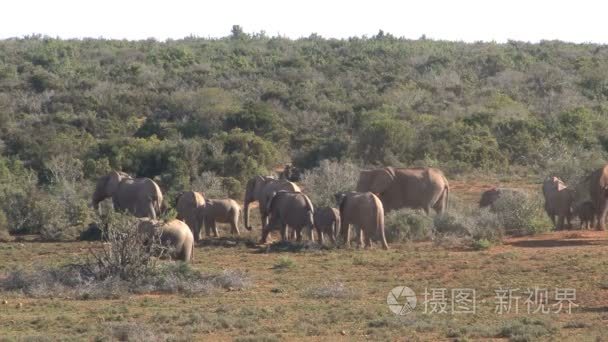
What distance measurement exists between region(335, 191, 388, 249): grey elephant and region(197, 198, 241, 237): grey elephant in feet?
10.6

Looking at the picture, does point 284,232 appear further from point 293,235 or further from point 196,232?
point 196,232

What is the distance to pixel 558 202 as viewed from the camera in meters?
24.5

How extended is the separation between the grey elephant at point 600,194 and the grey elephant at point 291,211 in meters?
5.70

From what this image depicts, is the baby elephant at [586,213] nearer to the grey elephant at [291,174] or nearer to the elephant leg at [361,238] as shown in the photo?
the elephant leg at [361,238]

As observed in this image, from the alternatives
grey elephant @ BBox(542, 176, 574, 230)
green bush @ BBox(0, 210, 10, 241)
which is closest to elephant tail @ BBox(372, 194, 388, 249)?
grey elephant @ BBox(542, 176, 574, 230)

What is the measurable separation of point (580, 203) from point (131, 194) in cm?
922

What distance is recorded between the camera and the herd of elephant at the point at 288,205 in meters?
22.0

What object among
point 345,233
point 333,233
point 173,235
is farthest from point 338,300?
point 333,233

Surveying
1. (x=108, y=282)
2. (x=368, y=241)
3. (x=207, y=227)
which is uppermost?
(x=207, y=227)

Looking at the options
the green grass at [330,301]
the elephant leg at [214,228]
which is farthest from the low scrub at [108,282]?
the elephant leg at [214,228]

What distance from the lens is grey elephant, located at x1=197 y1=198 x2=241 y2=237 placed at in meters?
24.5

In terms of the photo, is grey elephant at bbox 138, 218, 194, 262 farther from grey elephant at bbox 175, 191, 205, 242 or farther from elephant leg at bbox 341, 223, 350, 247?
grey elephant at bbox 175, 191, 205, 242

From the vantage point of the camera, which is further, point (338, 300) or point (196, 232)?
point (196, 232)

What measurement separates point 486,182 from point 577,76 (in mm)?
27807
